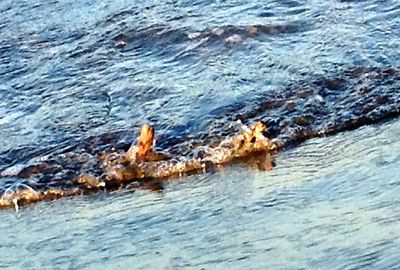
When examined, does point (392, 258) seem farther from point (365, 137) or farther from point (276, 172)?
point (365, 137)

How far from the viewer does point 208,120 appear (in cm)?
619

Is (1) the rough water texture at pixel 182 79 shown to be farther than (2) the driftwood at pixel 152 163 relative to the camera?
Yes

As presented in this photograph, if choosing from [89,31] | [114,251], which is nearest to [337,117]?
[114,251]

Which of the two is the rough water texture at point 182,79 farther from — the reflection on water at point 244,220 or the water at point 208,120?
the reflection on water at point 244,220

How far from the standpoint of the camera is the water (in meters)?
4.32

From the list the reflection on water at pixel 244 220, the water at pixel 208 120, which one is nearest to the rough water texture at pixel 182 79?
the water at pixel 208 120

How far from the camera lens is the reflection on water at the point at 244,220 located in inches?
161

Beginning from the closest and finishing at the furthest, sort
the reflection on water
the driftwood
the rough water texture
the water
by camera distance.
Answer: the reflection on water
the water
the driftwood
the rough water texture

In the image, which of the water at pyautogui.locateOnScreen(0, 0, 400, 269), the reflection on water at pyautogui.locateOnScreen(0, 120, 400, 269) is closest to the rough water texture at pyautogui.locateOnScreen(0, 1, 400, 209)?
the water at pyautogui.locateOnScreen(0, 0, 400, 269)

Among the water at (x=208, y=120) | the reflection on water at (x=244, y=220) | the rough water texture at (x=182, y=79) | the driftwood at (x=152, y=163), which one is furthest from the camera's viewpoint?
the rough water texture at (x=182, y=79)

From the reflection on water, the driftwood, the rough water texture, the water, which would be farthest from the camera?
the rough water texture

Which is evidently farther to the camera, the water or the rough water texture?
the rough water texture

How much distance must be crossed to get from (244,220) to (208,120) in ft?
5.63

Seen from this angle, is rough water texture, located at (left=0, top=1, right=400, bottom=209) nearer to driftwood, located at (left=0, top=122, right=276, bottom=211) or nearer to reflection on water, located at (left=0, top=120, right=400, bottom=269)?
driftwood, located at (left=0, top=122, right=276, bottom=211)
